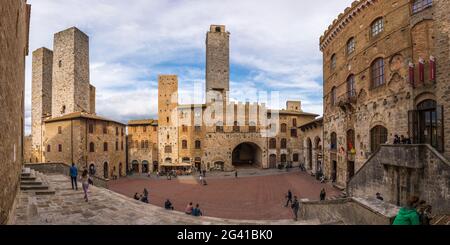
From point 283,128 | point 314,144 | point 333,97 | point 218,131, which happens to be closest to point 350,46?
point 333,97

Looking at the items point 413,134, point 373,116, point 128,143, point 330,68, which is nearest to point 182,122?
point 128,143

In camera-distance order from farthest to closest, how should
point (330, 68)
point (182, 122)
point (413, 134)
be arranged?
point (182, 122), point (330, 68), point (413, 134)

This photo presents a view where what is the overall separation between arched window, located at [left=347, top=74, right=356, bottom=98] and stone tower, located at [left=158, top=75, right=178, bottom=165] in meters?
26.6

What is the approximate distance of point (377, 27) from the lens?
56.4 feet

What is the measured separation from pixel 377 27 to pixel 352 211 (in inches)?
602

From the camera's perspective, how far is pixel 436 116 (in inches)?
496

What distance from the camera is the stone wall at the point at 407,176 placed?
10.4 m

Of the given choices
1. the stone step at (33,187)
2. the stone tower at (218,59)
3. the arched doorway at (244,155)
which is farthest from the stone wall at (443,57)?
the arched doorway at (244,155)

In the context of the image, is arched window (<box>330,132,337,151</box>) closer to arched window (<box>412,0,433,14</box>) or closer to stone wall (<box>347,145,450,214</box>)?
stone wall (<box>347,145,450,214</box>)

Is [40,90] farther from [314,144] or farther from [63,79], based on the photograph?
[314,144]

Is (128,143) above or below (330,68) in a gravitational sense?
below
